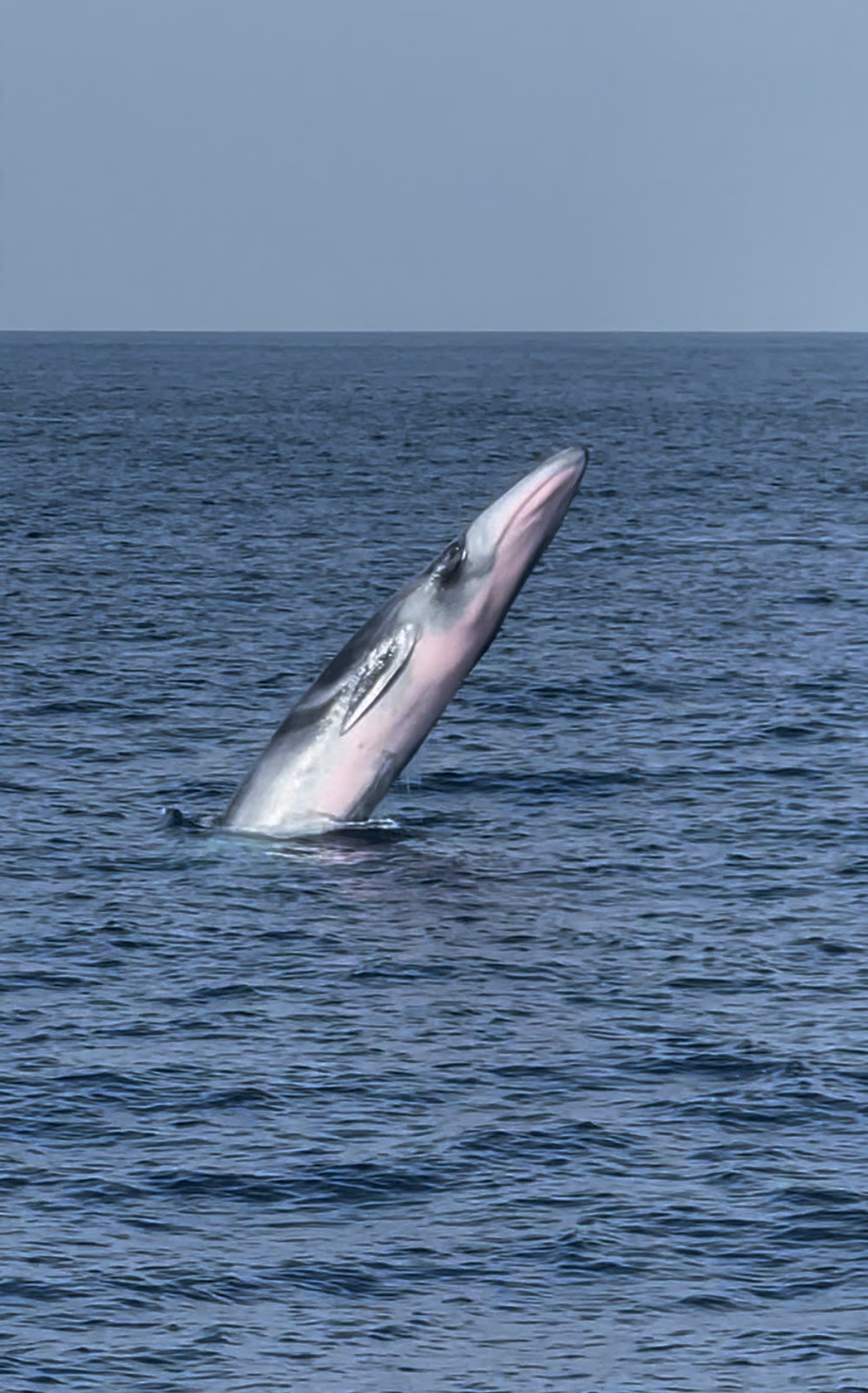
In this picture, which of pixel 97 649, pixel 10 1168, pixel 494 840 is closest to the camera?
pixel 10 1168

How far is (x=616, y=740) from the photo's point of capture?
5144 centimetres

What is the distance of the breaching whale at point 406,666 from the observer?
116ft

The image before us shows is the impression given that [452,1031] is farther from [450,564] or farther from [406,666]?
[450,564]

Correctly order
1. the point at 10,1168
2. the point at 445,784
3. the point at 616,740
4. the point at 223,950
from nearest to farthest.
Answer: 1. the point at 10,1168
2. the point at 223,950
3. the point at 445,784
4. the point at 616,740

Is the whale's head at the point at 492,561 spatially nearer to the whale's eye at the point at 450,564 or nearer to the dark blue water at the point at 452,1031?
the whale's eye at the point at 450,564

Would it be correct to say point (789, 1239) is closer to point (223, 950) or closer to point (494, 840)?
point (223, 950)

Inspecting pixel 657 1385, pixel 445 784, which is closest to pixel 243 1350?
pixel 657 1385

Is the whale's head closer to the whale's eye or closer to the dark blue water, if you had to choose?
the whale's eye

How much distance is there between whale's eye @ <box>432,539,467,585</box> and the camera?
35812 millimetres

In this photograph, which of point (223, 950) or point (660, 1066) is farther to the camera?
point (223, 950)

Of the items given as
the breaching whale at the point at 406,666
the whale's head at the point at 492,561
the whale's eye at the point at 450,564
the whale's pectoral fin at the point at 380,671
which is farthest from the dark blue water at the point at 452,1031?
the whale's eye at the point at 450,564

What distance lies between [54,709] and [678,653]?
17385 mm

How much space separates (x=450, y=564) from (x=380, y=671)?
1851mm

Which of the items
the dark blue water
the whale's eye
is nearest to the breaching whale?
the whale's eye
